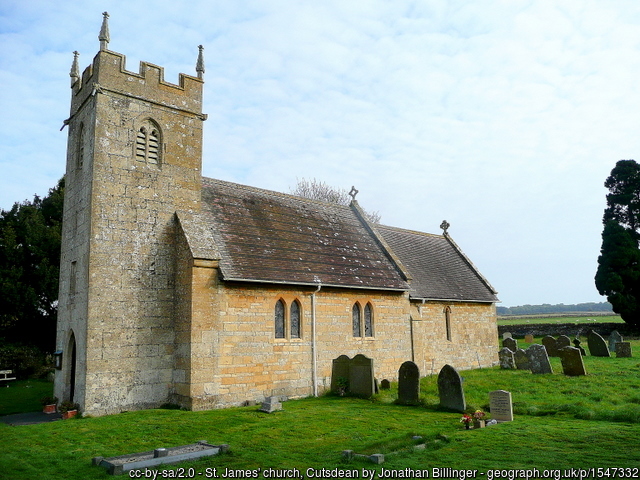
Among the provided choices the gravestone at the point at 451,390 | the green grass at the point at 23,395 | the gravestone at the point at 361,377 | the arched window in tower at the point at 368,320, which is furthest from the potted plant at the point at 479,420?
the green grass at the point at 23,395

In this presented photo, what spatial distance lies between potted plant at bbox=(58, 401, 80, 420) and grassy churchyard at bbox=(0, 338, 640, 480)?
777mm

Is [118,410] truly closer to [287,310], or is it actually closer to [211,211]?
[287,310]

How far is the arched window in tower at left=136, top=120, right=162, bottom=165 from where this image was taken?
1633 centimetres

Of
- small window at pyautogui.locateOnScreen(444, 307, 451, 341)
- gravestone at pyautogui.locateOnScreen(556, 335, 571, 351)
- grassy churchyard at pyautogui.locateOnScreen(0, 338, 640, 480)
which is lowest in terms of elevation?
grassy churchyard at pyautogui.locateOnScreen(0, 338, 640, 480)

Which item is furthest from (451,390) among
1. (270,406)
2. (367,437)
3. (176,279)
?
(176,279)

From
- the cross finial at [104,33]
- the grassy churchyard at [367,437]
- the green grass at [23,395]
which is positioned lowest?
the green grass at [23,395]

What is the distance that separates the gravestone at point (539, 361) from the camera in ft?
63.9

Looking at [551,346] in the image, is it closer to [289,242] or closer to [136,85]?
[289,242]

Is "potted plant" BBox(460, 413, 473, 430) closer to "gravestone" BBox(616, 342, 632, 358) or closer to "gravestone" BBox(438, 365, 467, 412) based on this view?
"gravestone" BBox(438, 365, 467, 412)

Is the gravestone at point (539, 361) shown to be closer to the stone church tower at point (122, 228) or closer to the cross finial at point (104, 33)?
the stone church tower at point (122, 228)

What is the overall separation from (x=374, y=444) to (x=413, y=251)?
1721 cm

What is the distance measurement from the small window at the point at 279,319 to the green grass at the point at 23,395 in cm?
852

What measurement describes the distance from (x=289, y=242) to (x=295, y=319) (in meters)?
3.30

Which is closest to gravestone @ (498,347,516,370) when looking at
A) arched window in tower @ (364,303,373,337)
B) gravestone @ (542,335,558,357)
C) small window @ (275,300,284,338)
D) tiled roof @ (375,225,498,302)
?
tiled roof @ (375,225,498,302)
